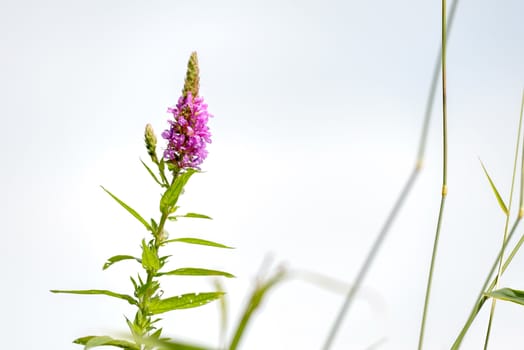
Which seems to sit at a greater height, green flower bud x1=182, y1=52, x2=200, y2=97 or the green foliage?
green flower bud x1=182, y1=52, x2=200, y2=97

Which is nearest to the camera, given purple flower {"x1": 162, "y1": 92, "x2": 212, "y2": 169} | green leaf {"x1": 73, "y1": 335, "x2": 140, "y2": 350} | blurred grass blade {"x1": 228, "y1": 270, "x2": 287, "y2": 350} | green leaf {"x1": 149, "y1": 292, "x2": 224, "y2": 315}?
blurred grass blade {"x1": 228, "y1": 270, "x2": 287, "y2": 350}

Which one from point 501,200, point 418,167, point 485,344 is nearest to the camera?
point 418,167

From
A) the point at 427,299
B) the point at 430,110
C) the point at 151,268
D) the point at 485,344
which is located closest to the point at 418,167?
the point at 430,110

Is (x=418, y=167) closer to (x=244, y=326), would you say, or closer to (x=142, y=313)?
(x=244, y=326)

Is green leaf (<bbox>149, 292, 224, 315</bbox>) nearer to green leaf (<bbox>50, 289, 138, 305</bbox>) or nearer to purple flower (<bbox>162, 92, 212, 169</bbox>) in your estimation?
green leaf (<bbox>50, 289, 138, 305</bbox>)

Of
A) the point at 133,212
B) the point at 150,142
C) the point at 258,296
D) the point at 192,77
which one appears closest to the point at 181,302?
the point at 133,212

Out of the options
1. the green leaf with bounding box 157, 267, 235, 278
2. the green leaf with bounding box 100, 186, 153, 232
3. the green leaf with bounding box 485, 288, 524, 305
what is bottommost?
the green leaf with bounding box 157, 267, 235, 278

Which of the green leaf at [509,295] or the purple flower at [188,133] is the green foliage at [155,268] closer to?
the purple flower at [188,133]

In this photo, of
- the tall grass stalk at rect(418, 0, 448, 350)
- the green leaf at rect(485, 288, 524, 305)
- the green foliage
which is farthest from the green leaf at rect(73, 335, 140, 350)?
the green leaf at rect(485, 288, 524, 305)
